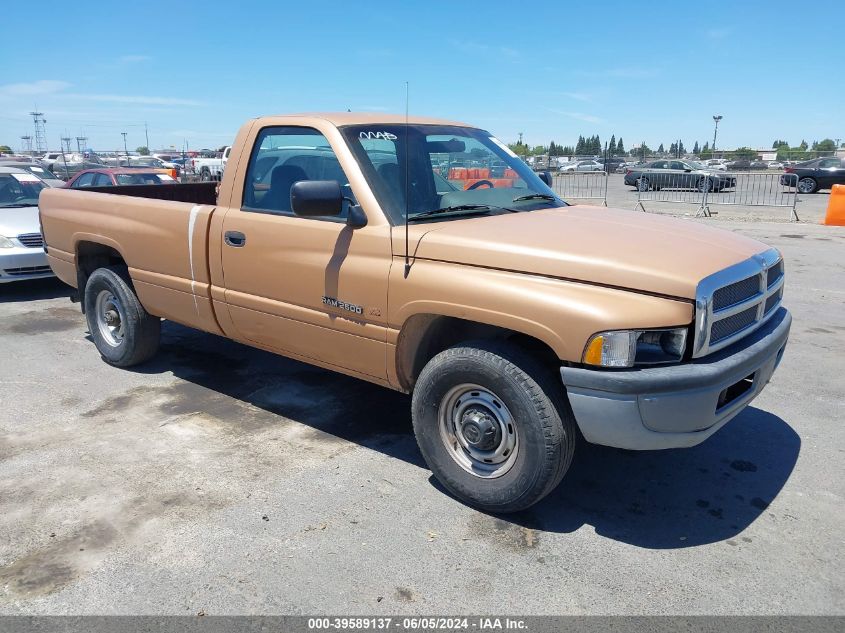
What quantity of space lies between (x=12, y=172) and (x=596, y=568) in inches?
412

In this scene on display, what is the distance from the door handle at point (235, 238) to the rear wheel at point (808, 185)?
1081 inches

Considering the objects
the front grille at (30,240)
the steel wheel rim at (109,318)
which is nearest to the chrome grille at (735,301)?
the steel wheel rim at (109,318)

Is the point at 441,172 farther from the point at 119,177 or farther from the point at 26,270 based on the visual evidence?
the point at 119,177

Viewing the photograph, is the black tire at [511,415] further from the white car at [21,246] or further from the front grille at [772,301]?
the white car at [21,246]

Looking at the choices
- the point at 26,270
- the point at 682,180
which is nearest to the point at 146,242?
the point at 26,270

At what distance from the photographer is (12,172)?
10.1 metres

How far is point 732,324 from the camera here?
330 centimetres

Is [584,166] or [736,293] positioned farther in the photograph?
[584,166]

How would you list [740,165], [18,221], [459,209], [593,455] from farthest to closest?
[740,165], [18,221], [593,455], [459,209]

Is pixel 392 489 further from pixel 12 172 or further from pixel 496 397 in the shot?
pixel 12 172

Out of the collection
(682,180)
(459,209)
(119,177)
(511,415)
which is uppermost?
(459,209)

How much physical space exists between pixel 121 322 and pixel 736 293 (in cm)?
475

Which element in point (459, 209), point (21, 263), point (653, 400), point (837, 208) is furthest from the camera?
point (837, 208)

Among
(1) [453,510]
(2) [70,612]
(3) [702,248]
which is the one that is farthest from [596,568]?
(2) [70,612]
